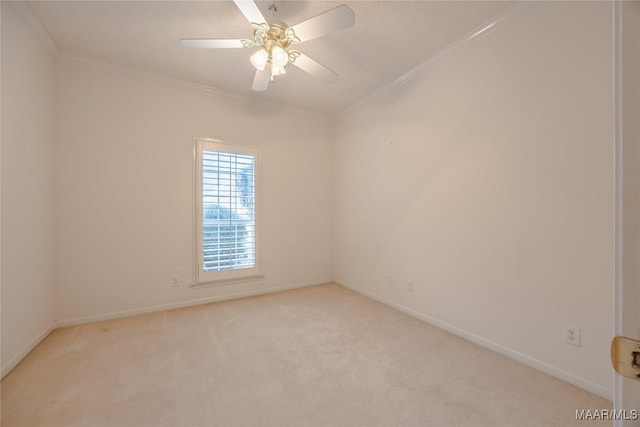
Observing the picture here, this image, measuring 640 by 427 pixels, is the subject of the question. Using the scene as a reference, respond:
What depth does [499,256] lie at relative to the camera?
218 centimetres

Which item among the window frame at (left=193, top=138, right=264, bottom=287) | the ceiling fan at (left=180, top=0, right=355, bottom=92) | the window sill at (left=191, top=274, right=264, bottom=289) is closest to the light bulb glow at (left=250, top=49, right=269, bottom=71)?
the ceiling fan at (left=180, top=0, right=355, bottom=92)

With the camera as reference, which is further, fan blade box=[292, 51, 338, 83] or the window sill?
the window sill

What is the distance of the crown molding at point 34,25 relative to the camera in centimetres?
194

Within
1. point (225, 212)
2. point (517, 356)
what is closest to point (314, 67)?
point (225, 212)

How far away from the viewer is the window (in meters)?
3.25

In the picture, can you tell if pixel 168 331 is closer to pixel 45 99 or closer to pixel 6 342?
pixel 6 342

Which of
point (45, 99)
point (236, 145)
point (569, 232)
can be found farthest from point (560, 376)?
point (45, 99)

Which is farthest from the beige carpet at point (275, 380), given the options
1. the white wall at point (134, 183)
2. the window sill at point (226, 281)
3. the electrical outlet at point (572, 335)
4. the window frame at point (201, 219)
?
the window frame at point (201, 219)

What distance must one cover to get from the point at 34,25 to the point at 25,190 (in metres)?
1.35

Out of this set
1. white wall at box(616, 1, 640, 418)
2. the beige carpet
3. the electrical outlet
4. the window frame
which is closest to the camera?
white wall at box(616, 1, 640, 418)

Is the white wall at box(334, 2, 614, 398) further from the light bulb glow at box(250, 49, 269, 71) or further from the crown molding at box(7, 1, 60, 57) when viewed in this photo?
the crown molding at box(7, 1, 60, 57)

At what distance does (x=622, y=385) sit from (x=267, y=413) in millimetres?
1570

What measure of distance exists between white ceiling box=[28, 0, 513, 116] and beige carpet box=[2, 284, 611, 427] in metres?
2.73

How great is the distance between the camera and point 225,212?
3385 mm
